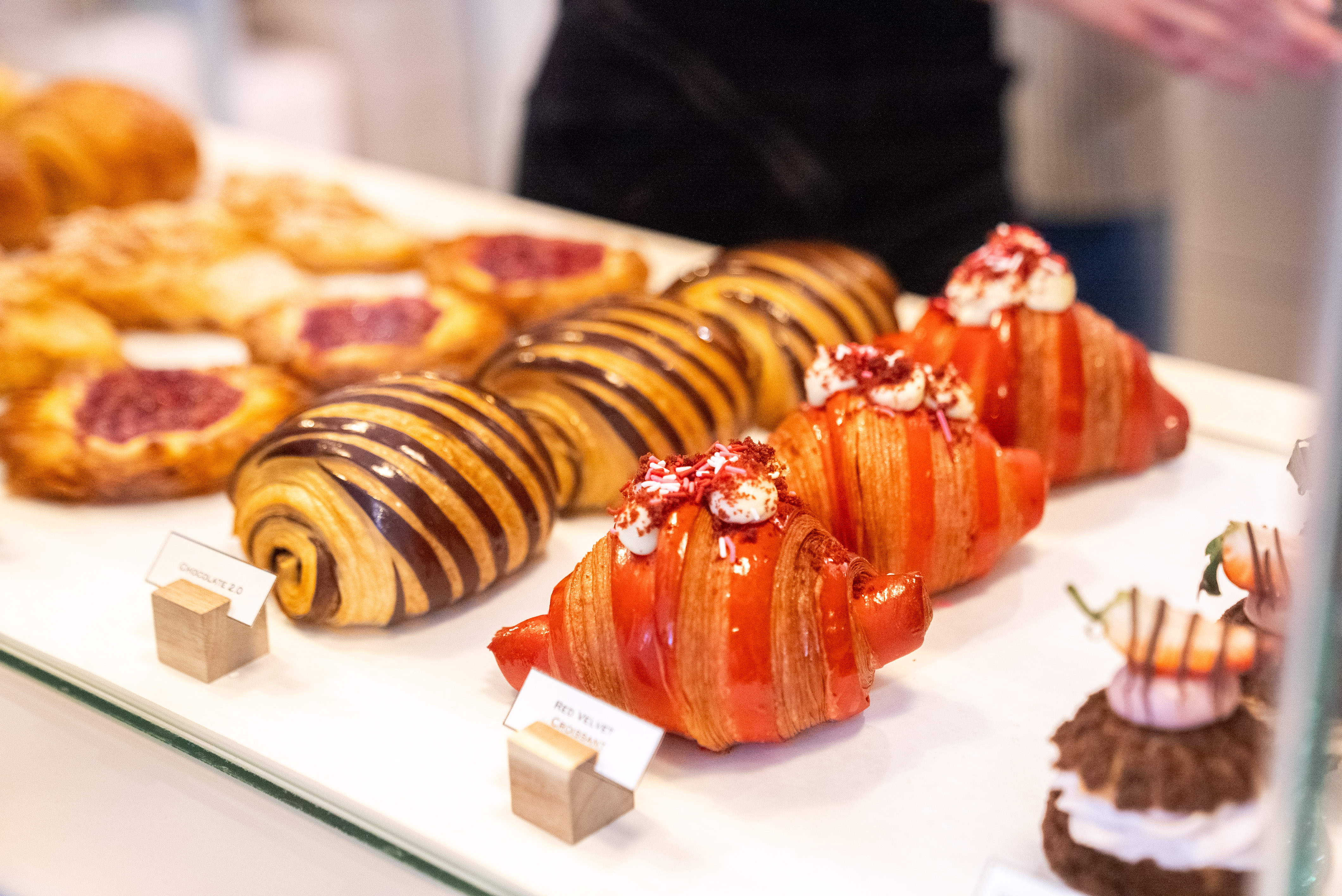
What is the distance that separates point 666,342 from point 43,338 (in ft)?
3.13

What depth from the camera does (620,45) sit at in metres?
2.49

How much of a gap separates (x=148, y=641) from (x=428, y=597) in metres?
0.28

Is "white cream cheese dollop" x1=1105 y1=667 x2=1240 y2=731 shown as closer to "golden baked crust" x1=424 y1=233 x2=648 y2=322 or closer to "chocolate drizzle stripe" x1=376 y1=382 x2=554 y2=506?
"chocolate drizzle stripe" x1=376 y1=382 x2=554 y2=506

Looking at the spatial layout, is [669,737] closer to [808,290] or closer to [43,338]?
[808,290]

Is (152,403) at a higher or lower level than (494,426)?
lower

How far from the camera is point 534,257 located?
2.28 metres

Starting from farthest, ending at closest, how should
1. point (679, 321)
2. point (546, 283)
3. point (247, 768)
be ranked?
point (546, 283) → point (679, 321) → point (247, 768)

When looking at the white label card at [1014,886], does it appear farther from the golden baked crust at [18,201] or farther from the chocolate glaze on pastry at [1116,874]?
the golden baked crust at [18,201]

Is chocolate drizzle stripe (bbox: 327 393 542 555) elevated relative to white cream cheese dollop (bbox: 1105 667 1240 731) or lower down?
lower down

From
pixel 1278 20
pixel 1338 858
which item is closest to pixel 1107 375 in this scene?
pixel 1278 20

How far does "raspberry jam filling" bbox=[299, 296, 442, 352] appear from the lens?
1.99 metres

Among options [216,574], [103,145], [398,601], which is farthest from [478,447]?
[103,145]

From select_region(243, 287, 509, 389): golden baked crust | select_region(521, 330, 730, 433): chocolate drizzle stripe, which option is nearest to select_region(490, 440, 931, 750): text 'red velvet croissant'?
select_region(521, 330, 730, 433): chocolate drizzle stripe

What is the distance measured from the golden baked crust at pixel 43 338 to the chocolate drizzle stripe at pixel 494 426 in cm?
64
